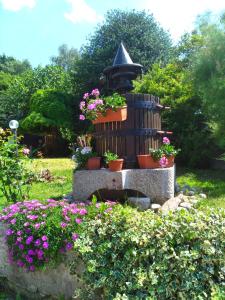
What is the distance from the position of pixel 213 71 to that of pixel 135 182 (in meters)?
4.45

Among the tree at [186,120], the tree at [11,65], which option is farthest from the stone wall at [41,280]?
the tree at [11,65]

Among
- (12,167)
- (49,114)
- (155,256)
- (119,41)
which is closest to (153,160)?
(12,167)

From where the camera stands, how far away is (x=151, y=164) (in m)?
5.18

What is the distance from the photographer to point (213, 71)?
8.27 m

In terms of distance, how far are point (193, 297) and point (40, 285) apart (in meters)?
1.43

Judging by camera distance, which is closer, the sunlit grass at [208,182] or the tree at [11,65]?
the sunlit grass at [208,182]

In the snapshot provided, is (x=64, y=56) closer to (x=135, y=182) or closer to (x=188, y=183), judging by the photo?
(x=188, y=183)

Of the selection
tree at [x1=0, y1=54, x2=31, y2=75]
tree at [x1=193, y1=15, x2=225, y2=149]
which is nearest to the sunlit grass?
tree at [x1=193, y1=15, x2=225, y2=149]

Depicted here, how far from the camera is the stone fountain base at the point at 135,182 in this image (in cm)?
496

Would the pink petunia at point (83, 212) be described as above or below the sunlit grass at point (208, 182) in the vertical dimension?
above

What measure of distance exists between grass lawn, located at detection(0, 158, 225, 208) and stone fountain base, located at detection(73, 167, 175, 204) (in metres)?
0.64

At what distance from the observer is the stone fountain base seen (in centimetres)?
496

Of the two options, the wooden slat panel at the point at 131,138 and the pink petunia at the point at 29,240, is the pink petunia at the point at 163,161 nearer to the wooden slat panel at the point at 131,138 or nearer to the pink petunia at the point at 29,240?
the wooden slat panel at the point at 131,138

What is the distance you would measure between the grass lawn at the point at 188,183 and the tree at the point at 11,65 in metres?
26.0
